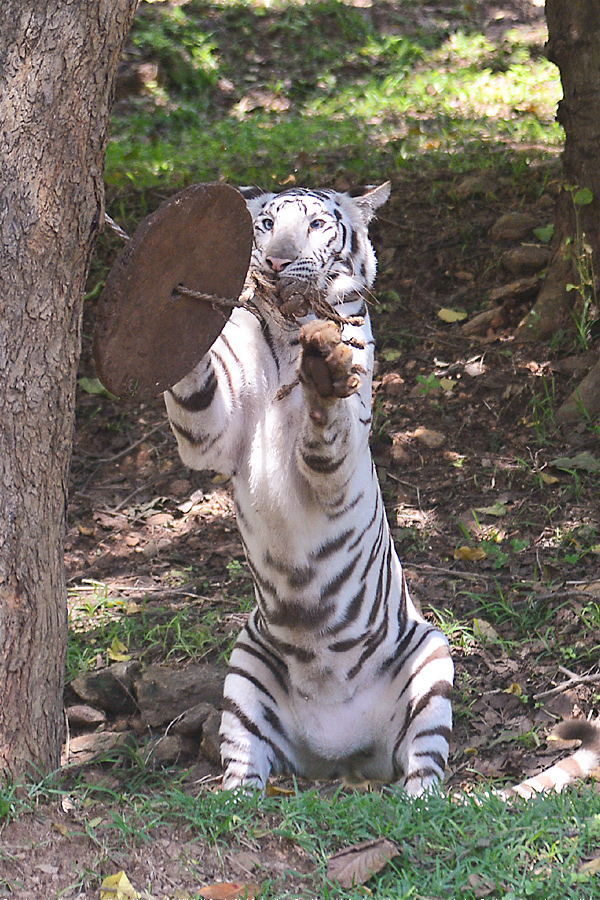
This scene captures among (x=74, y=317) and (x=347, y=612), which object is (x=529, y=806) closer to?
(x=347, y=612)

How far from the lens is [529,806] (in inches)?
107

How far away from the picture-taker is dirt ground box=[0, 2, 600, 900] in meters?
4.27

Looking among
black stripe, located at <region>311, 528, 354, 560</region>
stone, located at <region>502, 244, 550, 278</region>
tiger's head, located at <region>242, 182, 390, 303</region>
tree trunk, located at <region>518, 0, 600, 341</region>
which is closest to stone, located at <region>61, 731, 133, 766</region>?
black stripe, located at <region>311, 528, 354, 560</region>

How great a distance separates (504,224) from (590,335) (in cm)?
139

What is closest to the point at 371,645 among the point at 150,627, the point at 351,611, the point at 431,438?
the point at 351,611

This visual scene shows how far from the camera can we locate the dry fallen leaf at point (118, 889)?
7.12ft

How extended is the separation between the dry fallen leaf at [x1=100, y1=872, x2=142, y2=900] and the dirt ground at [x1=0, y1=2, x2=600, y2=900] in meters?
1.62

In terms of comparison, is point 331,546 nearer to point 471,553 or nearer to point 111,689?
point 111,689

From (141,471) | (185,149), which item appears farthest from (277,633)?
(185,149)

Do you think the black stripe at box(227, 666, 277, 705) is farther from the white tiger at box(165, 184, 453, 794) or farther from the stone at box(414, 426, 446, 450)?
the stone at box(414, 426, 446, 450)

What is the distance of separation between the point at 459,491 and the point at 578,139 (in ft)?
7.74

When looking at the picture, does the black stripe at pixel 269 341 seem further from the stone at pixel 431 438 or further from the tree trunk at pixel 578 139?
the tree trunk at pixel 578 139

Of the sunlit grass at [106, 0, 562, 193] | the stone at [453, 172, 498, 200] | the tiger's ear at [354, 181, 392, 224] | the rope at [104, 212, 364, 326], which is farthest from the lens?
the sunlit grass at [106, 0, 562, 193]

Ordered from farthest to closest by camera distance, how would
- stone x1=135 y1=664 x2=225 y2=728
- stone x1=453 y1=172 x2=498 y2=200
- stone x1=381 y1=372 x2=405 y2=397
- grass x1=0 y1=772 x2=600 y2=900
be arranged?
1. stone x1=453 y1=172 x2=498 y2=200
2. stone x1=381 y1=372 x2=405 y2=397
3. stone x1=135 y1=664 x2=225 y2=728
4. grass x1=0 y1=772 x2=600 y2=900
